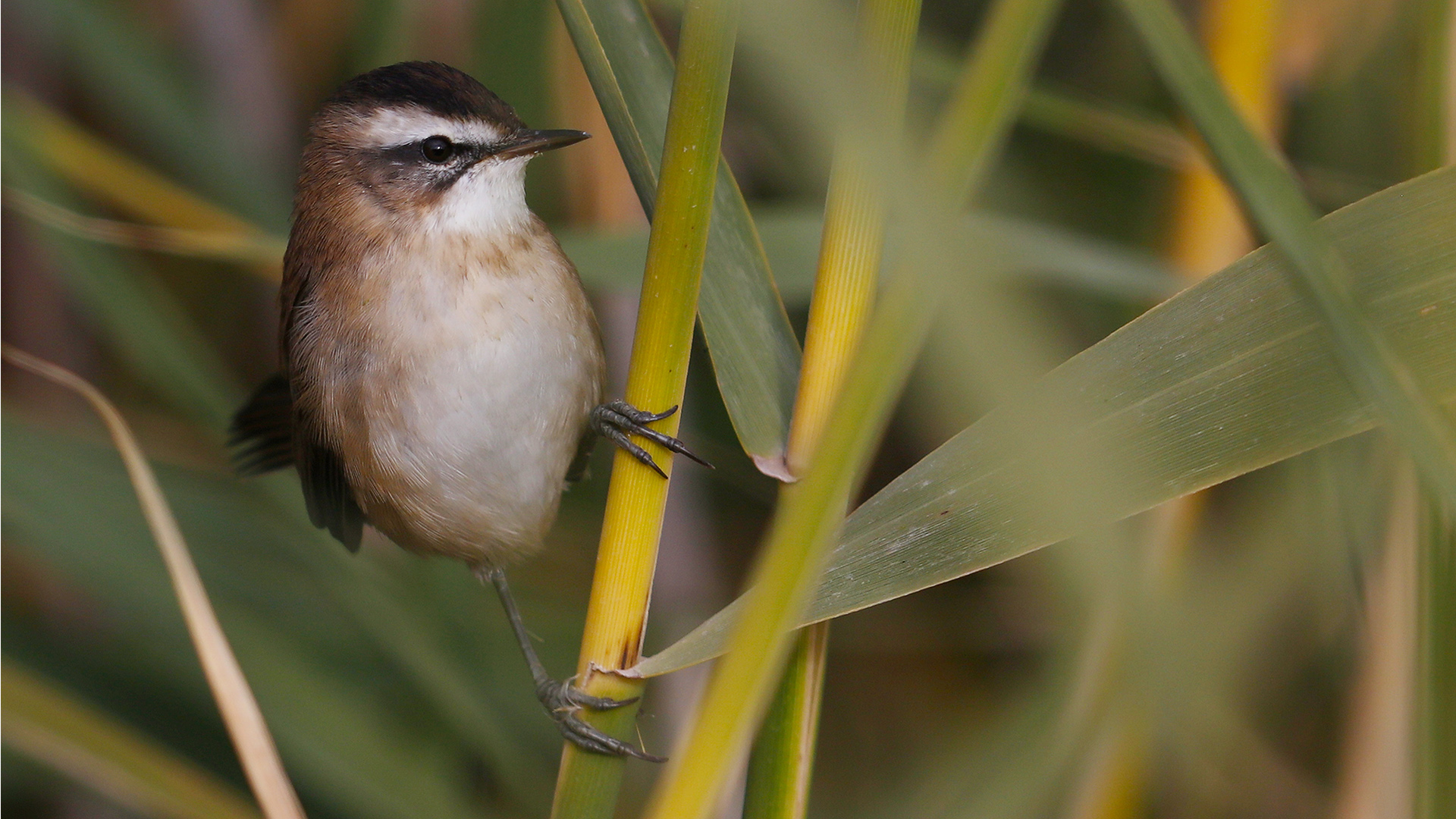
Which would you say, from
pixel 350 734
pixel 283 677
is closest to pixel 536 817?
pixel 350 734

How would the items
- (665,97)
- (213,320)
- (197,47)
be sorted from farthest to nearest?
1. (213,320)
2. (197,47)
3. (665,97)

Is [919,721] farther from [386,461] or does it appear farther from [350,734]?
[386,461]

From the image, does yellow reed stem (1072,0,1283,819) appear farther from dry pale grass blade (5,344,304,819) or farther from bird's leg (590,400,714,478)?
dry pale grass blade (5,344,304,819)

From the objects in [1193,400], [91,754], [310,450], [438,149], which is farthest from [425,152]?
[1193,400]

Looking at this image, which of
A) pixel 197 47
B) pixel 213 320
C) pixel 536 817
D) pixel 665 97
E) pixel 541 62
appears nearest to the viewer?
pixel 665 97

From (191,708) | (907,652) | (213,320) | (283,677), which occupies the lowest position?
(191,708)

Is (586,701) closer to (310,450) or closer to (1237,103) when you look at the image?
(310,450)

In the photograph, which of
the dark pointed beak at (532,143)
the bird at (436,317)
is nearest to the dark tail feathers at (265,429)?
the bird at (436,317)
